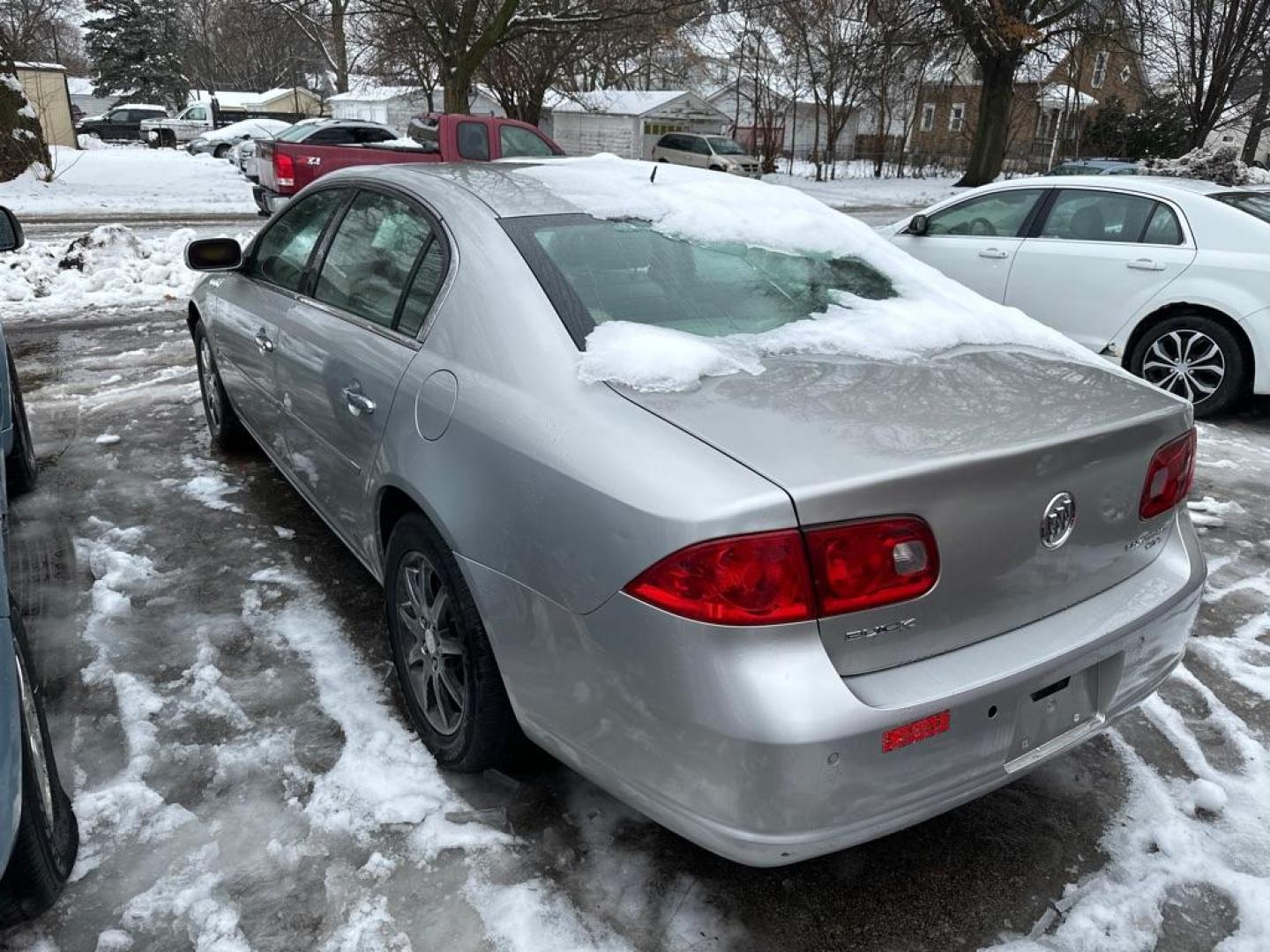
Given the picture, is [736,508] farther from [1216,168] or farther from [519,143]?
[1216,168]

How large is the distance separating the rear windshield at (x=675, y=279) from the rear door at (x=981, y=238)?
4439 millimetres

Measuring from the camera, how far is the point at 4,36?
16609 millimetres

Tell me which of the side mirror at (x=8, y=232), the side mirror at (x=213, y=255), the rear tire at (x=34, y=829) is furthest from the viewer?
the side mirror at (x=213, y=255)

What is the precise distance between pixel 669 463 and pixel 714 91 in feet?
177

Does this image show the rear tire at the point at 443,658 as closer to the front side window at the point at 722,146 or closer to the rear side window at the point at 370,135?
the rear side window at the point at 370,135

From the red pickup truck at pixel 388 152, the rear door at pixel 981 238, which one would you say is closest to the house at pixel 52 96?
the red pickup truck at pixel 388 152

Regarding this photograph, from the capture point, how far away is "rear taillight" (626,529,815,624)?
177cm

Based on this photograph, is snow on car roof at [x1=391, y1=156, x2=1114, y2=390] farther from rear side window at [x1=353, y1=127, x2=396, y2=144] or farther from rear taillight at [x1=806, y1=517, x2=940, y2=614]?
rear side window at [x1=353, y1=127, x2=396, y2=144]

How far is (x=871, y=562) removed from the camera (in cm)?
183

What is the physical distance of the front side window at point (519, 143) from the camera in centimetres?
1638

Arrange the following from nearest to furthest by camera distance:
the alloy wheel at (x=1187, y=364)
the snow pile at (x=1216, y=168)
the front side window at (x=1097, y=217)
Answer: the alloy wheel at (x=1187, y=364) < the front side window at (x=1097, y=217) < the snow pile at (x=1216, y=168)

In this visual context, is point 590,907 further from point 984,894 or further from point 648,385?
point 648,385

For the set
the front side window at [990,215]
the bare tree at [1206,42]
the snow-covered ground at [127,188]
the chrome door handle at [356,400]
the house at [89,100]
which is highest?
the bare tree at [1206,42]

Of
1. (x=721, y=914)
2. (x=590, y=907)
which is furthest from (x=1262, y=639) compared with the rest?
(x=590, y=907)
